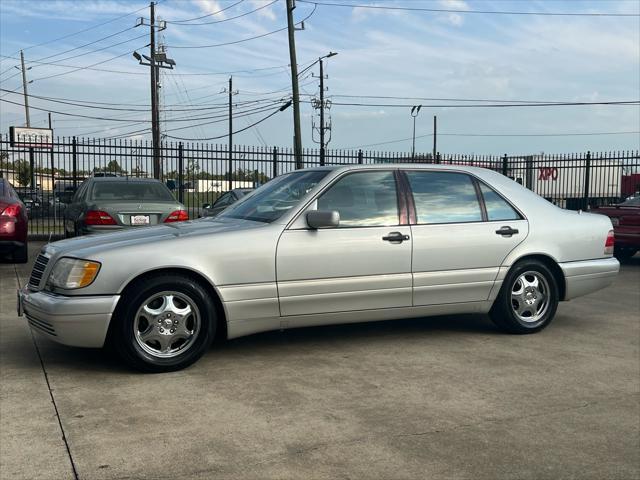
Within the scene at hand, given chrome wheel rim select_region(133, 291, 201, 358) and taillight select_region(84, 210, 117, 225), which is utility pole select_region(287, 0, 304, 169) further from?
chrome wheel rim select_region(133, 291, 201, 358)

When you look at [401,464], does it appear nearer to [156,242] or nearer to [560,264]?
[156,242]

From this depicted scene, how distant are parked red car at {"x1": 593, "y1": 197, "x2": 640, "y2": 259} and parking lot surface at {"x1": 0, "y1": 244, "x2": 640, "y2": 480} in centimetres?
602

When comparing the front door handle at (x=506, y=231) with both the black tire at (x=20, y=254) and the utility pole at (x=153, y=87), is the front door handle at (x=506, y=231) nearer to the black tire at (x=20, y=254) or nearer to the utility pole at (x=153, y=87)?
the black tire at (x=20, y=254)

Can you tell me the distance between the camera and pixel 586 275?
615 cm

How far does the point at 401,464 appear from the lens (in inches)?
128

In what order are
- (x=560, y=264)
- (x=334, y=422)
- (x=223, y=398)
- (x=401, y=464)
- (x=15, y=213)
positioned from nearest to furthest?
(x=401, y=464) → (x=334, y=422) → (x=223, y=398) → (x=560, y=264) → (x=15, y=213)

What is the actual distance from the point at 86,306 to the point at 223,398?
111cm

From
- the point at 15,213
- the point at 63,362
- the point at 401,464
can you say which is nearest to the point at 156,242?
the point at 63,362

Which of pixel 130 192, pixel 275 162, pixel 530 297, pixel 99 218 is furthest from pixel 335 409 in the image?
pixel 275 162

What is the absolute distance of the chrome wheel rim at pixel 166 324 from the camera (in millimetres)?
4566

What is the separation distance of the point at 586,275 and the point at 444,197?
5.32ft

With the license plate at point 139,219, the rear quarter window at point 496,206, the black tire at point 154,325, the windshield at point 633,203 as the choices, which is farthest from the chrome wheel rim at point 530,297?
the windshield at point 633,203

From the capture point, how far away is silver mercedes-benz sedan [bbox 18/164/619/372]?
4.52 m

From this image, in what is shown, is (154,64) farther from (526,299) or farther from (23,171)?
(526,299)
